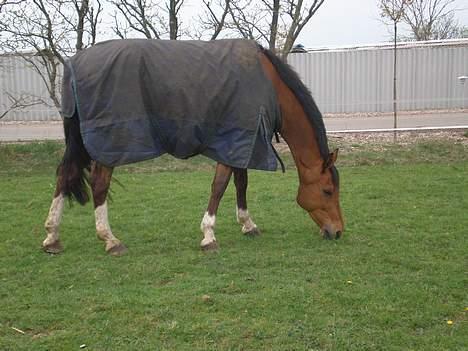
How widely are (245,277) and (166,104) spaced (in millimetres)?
1796

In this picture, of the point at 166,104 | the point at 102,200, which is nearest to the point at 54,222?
the point at 102,200

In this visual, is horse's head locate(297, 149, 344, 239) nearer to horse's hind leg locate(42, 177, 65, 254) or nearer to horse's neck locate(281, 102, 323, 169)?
horse's neck locate(281, 102, 323, 169)

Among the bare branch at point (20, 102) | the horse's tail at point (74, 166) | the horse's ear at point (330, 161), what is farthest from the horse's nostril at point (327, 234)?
the bare branch at point (20, 102)

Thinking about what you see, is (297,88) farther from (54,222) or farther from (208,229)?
(54,222)

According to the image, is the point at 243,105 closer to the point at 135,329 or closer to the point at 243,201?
the point at 243,201

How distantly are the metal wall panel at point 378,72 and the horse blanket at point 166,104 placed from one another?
14.2 metres

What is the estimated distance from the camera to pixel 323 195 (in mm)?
6000

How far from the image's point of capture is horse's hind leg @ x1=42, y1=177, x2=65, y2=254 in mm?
5805

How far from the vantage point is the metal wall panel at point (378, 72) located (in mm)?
19531

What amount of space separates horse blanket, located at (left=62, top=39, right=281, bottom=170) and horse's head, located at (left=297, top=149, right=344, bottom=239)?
1.82 ft

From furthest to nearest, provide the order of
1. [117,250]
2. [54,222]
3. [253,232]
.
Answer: [253,232] < [54,222] < [117,250]

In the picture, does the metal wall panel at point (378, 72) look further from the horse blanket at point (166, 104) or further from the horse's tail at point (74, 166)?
the horse's tail at point (74, 166)

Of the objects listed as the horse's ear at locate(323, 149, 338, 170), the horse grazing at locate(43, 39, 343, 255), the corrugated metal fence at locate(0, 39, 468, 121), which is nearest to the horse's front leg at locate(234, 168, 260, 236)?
the horse grazing at locate(43, 39, 343, 255)

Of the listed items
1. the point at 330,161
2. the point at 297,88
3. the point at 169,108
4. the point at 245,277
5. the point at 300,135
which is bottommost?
the point at 245,277
